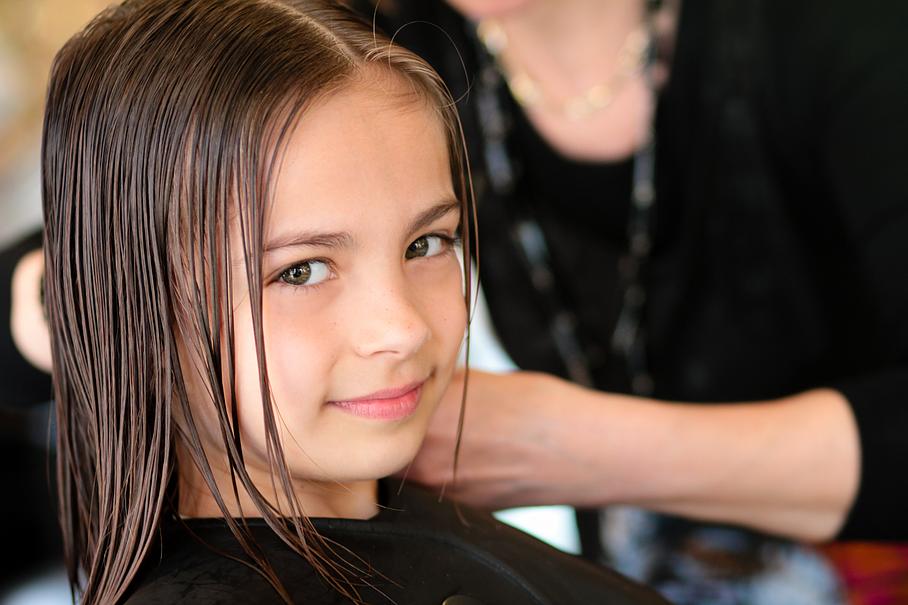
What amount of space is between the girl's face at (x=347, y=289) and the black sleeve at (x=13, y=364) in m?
0.38

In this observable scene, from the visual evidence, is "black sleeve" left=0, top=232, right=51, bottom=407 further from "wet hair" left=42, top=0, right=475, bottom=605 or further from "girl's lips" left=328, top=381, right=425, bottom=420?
"girl's lips" left=328, top=381, right=425, bottom=420

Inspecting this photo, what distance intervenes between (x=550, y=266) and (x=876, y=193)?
36cm

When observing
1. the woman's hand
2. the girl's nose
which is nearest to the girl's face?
the girl's nose

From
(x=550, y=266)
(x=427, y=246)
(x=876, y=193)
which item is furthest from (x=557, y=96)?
(x=427, y=246)

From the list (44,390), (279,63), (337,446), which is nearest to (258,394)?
(337,446)

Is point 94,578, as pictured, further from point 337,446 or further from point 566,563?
point 566,563

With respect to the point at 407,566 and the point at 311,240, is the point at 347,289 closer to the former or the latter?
the point at 311,240

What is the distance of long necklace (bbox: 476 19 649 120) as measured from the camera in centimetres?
110

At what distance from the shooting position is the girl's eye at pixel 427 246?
2.18 feet

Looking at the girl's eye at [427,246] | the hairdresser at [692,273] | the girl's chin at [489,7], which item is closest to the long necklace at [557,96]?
the hairdresser at [692,273]

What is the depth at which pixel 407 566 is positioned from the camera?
0.67 m

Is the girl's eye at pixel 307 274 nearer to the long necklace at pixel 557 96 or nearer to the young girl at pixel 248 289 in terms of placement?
the young girl at pixel 248 289

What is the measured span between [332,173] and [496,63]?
583mm

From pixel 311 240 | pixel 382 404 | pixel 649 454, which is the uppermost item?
pixel 311 240
